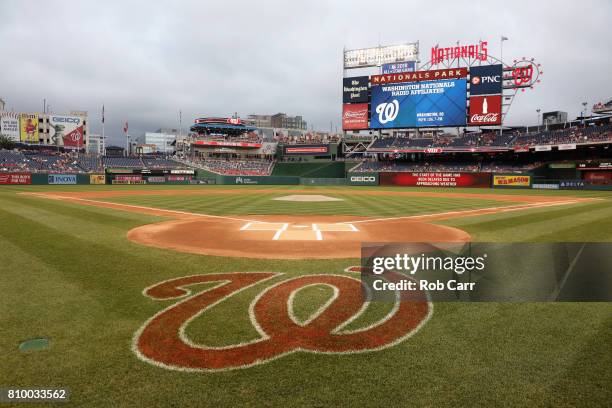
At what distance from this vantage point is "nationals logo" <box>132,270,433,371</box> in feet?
12.6

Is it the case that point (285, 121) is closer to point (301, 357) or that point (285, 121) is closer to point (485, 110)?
point (485, 110)

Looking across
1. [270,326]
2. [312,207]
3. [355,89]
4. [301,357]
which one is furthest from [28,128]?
[301,357]

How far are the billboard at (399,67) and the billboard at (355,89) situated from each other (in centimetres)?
605

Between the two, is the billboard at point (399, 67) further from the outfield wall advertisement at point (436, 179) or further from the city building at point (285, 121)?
the city building at point (285, 121)

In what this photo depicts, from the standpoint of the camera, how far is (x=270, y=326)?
457 centimetres

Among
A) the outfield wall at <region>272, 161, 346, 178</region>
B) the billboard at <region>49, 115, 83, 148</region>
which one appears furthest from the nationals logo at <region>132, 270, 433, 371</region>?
the billboard at <region>49, 115, 83, 148</region>

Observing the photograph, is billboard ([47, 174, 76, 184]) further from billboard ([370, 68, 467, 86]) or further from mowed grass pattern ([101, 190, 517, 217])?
billboard ([370, 68, 467, 86])

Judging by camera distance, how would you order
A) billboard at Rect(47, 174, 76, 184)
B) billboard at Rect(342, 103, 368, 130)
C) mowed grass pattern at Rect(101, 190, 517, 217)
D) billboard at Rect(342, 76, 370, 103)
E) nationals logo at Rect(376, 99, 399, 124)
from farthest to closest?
billboard at Rect(342, 103, 368, 130) < billboard at Rect(342, 76, 370, 103) < nationals logo at Rect(376, 99, 399, 124) < billboard at Rect(47, 174, 76, 184) < mowed grass pattern at Rect(101, 190, 517, 217)

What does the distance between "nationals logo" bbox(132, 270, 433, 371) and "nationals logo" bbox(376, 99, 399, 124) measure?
58.0 metres

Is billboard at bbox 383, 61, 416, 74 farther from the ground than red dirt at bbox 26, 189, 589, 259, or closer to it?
farther from the ground

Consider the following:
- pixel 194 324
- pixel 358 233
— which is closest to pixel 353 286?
pixel 194 324

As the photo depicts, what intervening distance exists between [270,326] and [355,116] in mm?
61697

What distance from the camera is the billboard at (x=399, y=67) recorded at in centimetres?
6325

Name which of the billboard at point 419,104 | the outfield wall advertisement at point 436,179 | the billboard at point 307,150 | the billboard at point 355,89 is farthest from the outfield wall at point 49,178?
the billboard at point 419,104
